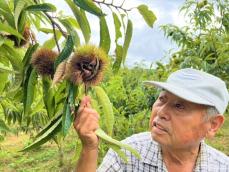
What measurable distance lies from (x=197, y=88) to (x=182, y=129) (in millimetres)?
150

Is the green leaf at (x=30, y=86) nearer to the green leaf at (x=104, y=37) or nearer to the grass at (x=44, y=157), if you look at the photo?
the green leaf at (x=104, y=37)

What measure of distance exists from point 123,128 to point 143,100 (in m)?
0.61

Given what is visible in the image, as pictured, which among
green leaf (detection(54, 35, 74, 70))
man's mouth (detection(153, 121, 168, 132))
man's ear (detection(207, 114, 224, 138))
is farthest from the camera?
man's ear (detection(207, 114, 224, 138))

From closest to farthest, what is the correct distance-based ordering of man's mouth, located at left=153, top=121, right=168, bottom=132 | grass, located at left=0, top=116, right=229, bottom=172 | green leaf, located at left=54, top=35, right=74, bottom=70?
1. green leaf, located at left=54, top=35, right=74, bottom=70
2. man's mouth, located at left=153, top=121, right=168, bottom=132
3. grass, located at left=0, top=116, right=229, bottom=172

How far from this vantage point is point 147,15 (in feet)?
3.29

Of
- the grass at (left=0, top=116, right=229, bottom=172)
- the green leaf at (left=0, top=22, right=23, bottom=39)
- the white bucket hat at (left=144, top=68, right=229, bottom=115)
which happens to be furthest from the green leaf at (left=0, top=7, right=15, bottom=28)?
the grass at (left=0, top=116, right=229, bottom=172)

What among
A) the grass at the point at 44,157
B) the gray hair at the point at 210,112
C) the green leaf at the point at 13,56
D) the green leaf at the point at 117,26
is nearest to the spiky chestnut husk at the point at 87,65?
the green leaf at the point at 117,26

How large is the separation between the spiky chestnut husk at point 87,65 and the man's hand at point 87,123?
6 centimetres

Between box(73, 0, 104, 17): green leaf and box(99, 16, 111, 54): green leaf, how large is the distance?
0.17ft

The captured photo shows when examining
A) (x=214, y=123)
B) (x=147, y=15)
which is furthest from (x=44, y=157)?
(x=147, y=15)

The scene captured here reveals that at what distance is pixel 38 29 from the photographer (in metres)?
1.19

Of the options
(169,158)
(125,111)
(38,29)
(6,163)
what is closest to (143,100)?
(125,111)

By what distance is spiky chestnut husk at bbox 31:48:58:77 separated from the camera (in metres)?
0.93

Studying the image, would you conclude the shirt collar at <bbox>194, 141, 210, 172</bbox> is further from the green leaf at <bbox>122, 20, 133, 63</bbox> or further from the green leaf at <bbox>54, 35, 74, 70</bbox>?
the green leaf at <bbox>54, 35, 74, 70</bbox>
